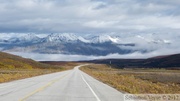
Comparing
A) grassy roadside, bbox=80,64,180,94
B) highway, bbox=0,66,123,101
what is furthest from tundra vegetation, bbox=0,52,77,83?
highway, bbox=0,66,123,101

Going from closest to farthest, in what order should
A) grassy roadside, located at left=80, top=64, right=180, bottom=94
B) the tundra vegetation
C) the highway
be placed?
the highway < grassy roadside, located at left=80, top=64, right=180, bottom=94 < the tundra vegetation

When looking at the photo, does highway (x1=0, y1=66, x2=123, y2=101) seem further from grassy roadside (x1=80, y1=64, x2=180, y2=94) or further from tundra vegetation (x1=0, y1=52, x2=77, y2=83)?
tundra vegetation (x1=0, y1=52, x2=77, y2=83)

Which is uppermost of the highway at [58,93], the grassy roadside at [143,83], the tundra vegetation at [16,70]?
the tundra vegetation at [16,70]

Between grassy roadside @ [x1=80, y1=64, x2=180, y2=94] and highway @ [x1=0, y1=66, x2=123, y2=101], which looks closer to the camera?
highway @ [x1=0, y1=66, x2=123, y2=101]

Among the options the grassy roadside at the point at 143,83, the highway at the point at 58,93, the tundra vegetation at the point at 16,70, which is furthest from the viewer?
the tundra vegetation at the point at 16,70

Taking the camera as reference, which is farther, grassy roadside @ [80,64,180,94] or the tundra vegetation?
the tundra vegetation

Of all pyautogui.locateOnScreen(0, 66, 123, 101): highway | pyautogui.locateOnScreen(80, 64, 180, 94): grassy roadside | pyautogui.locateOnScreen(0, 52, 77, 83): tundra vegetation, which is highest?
pyautogui.locateOnScreen(0, 52, 77, 83): tundra vegetation

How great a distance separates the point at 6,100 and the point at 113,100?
620 centimetres

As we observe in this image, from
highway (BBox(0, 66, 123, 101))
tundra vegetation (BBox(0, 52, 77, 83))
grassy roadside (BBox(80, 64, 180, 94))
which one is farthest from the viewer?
tundra vegetation (BBox(0, 52, 77, 83))

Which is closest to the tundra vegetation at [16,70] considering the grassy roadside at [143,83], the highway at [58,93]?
the grassy roadside at [143,83]

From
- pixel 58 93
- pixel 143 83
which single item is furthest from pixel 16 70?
pixel 58 93

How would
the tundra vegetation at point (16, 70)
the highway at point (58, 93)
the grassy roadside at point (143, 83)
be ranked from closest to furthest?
1. the highway at point (58, 93)
2. the grassy roadside at point (143, 83)
3. the tundra vegetation at point (16, 70)

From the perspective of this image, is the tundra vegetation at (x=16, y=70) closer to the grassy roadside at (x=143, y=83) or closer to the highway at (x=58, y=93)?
the grassy roadside at (x=143, y=83)

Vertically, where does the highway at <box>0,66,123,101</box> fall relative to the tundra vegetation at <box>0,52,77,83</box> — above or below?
below
